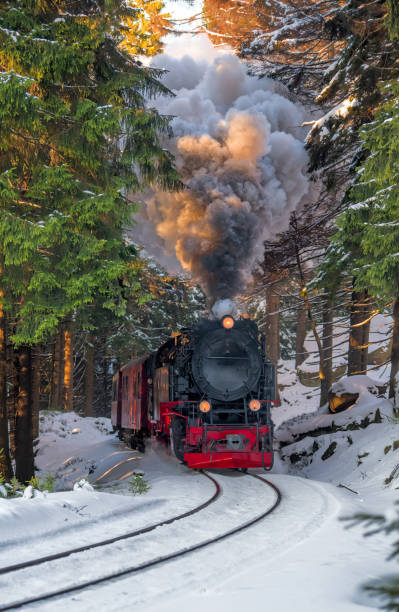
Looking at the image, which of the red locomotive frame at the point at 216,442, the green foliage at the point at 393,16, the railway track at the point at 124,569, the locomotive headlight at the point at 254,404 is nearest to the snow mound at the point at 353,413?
the red locomotive frame at the point at 216,442

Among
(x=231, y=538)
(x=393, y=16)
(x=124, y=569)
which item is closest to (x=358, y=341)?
(x=393, y=16)

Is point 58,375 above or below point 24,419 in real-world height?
above

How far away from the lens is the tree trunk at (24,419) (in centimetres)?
1196

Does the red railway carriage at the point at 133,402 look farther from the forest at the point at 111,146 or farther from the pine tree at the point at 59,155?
the pine tree at the point at 59,155

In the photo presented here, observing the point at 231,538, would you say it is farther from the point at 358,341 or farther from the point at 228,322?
the point at 358,341

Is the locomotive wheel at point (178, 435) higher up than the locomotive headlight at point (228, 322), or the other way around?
the locomotive headlight at point (228, 322)

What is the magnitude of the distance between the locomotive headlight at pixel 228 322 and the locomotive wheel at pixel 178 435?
2.31 m

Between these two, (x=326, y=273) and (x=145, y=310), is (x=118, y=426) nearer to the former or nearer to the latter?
(x=145, y=310)

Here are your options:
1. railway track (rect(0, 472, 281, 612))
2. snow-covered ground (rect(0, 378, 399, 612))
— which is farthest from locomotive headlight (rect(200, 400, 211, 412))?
railway track (rect(0, 472, 281, 612))

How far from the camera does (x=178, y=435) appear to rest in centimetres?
1291

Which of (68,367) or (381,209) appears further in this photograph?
(68,367)

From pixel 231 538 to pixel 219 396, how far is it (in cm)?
602

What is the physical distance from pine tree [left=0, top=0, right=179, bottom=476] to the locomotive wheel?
317cm

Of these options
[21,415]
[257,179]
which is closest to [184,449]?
[21,415]
